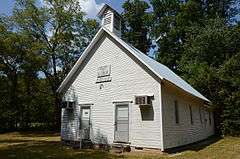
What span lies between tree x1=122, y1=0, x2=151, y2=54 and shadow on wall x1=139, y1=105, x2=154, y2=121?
103 ft

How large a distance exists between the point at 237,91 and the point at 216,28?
37.0ft

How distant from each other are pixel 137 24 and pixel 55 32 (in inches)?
513

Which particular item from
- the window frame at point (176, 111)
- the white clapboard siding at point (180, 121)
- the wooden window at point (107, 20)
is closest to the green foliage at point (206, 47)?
the white clapboard siding at point (180, 121)

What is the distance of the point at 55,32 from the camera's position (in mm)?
41438

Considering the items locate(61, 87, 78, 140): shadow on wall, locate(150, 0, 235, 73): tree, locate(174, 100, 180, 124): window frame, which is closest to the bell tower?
locate(61, 87, 78, 140): shadow on wall

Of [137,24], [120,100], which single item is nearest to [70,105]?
[120,100]

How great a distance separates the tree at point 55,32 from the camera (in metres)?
40.5

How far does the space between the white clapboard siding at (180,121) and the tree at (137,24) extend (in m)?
24.3

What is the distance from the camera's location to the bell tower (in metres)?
19.7

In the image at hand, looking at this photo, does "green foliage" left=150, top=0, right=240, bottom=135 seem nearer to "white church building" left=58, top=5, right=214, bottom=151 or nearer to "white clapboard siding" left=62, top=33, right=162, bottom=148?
"white church building" left=58, top=5, right=214, bottom=151

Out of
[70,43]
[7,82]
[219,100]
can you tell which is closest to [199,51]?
[219,100]

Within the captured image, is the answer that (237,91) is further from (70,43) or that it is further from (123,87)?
(70,43)

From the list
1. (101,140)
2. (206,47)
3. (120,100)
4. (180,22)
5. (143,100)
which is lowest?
(101,140)

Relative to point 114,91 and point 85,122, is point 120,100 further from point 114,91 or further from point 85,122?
point 85,122
